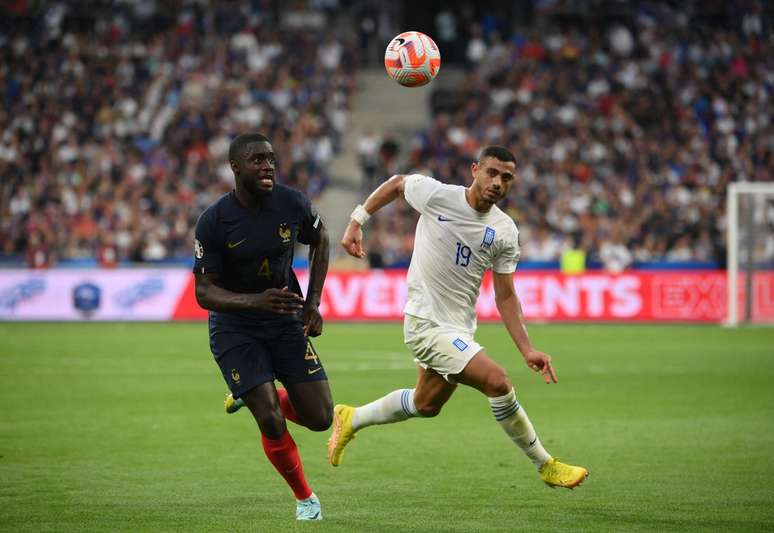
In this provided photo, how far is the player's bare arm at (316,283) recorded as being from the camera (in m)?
8.30

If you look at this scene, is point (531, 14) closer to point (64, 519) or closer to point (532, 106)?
point (532, 106)

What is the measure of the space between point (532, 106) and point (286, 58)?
24.3ft

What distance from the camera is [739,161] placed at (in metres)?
33.1

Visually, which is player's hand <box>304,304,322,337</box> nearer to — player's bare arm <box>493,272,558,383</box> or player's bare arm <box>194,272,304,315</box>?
player's bare arm <box>194,272,304,315</box>

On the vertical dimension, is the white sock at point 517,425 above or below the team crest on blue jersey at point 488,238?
below

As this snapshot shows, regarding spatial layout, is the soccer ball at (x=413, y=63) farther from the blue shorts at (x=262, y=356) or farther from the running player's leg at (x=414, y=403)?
the blue shorts at (x=262, y=356)

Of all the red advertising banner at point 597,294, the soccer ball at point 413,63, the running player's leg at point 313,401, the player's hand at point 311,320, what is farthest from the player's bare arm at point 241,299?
the red advertising banner at point 597,294

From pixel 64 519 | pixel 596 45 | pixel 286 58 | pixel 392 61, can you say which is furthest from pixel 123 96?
pixel 64 519

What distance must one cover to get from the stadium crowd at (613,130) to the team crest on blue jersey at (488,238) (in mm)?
20765

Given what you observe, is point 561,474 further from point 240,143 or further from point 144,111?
point 144,111

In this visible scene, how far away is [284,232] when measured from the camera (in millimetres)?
8203

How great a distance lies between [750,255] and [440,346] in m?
19.3

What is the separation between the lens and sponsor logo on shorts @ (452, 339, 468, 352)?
859 centimetres

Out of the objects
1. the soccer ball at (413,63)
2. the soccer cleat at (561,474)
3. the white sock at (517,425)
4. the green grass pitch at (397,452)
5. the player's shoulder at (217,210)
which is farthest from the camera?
the soccer ball at (413,63)
